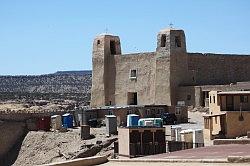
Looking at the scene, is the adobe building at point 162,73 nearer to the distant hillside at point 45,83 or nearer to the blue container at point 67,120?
the blue container at point 67,120

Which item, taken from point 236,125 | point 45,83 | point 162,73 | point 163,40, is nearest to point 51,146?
point 162,73

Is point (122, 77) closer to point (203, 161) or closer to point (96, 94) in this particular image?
point (96, 94)

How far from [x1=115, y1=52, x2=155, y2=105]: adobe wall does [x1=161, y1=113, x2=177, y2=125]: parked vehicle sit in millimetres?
5653

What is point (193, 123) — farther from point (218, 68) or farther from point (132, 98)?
point (132, 98)

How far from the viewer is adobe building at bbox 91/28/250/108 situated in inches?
1716

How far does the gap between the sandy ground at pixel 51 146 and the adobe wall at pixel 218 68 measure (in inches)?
364

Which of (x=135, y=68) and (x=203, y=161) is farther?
(x=135, y=68)

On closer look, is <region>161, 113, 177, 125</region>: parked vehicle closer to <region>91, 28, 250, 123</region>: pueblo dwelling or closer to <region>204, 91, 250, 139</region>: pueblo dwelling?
<region>91, 28, 250, 123</region>: pueblo dwelling

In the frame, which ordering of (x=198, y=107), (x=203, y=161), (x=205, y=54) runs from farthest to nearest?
1. (x=205, y=54)
2. (x=198, y=107)
3. (x=203, y=161)

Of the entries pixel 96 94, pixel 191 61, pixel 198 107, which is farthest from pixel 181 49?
pixel 96 94

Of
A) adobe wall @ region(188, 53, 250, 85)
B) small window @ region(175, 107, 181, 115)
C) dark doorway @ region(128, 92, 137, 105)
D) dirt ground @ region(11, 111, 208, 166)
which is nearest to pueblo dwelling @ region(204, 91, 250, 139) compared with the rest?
dirt ground @ region(11, 111, 208, 166)

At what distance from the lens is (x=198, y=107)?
4247cm

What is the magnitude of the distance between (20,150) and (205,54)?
47.0ft

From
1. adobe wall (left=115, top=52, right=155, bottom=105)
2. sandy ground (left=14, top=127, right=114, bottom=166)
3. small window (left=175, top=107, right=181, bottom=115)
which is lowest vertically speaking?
sandy ground (left=14, top=127, right=114, bottom=166)
